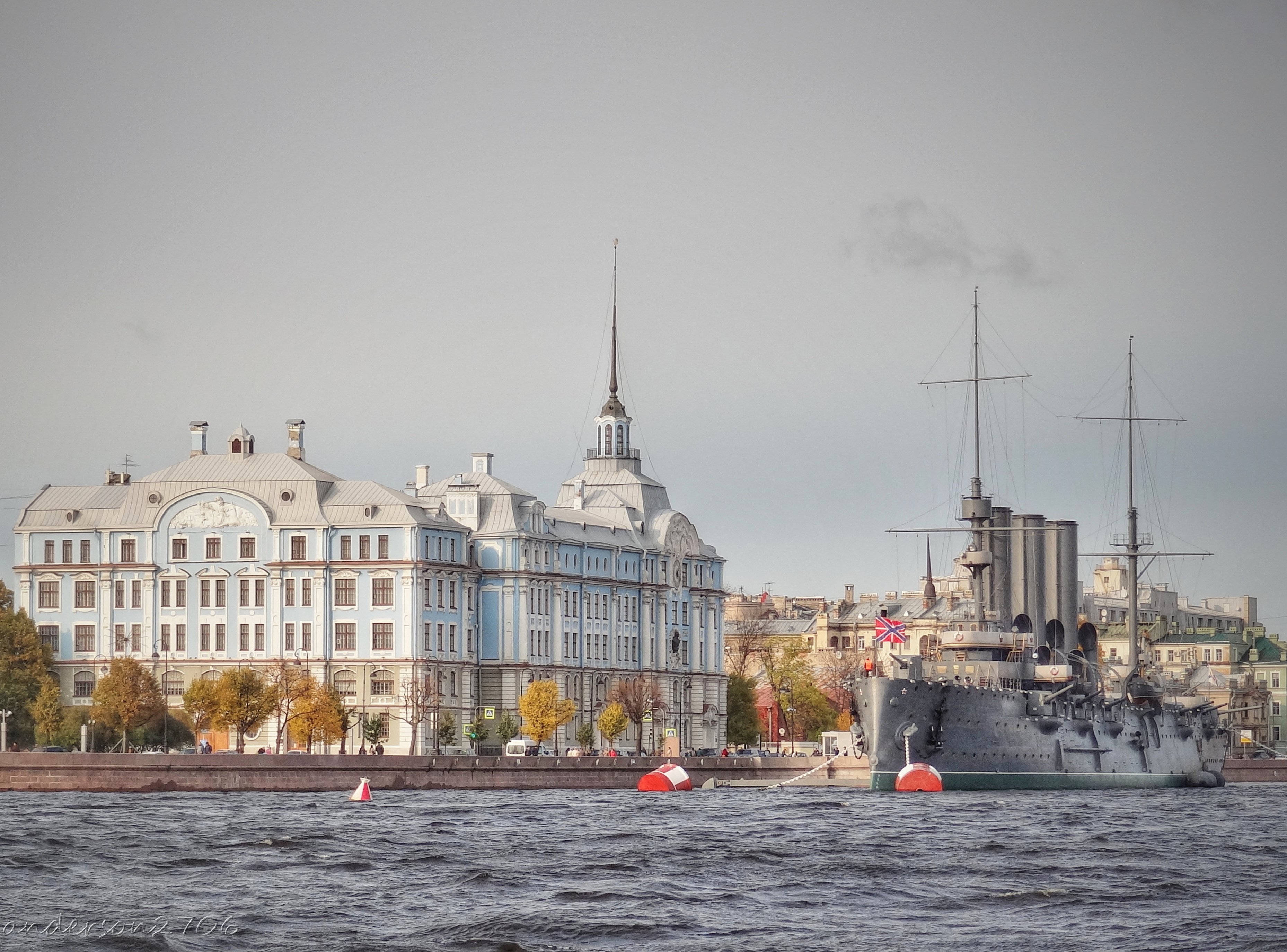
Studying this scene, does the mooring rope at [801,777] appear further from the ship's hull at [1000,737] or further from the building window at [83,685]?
the building window at [83,685]

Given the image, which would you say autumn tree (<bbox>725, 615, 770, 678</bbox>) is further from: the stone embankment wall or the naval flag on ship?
the naval flag on ship

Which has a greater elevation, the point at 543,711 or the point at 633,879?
the point at 543,711

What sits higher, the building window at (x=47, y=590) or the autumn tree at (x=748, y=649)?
the building window at (x=47, y=590)

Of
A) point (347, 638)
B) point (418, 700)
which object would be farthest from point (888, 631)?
point (347, 638)

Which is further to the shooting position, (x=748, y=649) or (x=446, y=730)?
(x=748, y=649)

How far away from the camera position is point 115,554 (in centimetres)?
13212

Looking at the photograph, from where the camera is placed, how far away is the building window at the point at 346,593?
129 metres

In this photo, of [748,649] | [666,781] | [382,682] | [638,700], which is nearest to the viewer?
[666,781]

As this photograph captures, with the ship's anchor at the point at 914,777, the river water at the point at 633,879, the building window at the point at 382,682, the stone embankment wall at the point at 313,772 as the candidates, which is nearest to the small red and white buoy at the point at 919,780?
the ship's anchor at the point at 914,777

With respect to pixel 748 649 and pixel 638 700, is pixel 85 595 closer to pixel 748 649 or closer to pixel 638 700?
pixel 638 700

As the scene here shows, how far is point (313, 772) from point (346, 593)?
99.4 feet

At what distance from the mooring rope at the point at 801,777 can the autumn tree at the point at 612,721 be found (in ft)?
55.8

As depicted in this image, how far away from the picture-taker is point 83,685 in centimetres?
12888

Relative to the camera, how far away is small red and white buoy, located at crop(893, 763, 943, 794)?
319 ft
